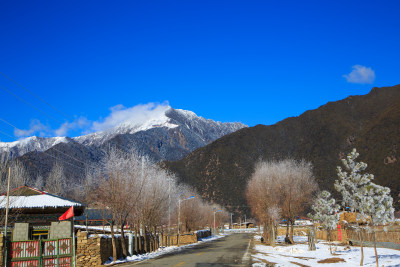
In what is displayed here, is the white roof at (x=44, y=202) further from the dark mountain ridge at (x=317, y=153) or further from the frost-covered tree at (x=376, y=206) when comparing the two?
the dark mountain ridge at (x=317, y=153)

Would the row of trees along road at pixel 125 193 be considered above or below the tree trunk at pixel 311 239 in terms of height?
above

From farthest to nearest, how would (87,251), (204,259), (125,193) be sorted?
1. (125,193)
2. (204,259)
3. (87,251)

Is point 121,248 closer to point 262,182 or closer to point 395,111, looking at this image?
point 262,182

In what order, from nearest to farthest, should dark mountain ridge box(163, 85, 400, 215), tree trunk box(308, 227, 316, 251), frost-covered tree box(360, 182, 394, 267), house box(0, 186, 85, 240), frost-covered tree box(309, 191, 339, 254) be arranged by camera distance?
frost-covered tree box(360, 182, 394, 267) → frost-covered tree box(309, 191, 339, 254) → house box(0, 186, 85, 240) → tree trunk box(308, 227, 316, 251) → dark mountain ridge box(163, 85, 400, 215)

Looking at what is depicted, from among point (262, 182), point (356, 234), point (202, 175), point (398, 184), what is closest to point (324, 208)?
point (356, 234)

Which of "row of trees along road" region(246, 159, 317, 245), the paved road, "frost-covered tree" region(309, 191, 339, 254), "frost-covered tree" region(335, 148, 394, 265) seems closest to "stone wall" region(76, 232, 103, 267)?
the paved road

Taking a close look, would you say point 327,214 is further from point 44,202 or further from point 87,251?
point 44,202

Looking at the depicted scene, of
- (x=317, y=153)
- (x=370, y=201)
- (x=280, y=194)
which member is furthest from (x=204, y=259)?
(x=317, y=153)

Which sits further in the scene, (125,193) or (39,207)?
(125,193)

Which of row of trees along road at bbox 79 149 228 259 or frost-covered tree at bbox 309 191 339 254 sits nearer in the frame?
frost-covered tree at bbox 309 191 339 254

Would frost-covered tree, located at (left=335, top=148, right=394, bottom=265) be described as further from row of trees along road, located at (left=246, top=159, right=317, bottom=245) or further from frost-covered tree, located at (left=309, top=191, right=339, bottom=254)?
row of trees along road, located at (left=246, top=159, right=317, bottom=245)

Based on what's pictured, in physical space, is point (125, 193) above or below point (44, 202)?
above

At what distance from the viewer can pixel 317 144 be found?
182 metres

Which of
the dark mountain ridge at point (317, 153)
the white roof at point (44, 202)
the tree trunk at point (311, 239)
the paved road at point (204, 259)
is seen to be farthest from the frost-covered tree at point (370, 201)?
the dark mountain ridge at point (317, 153)
